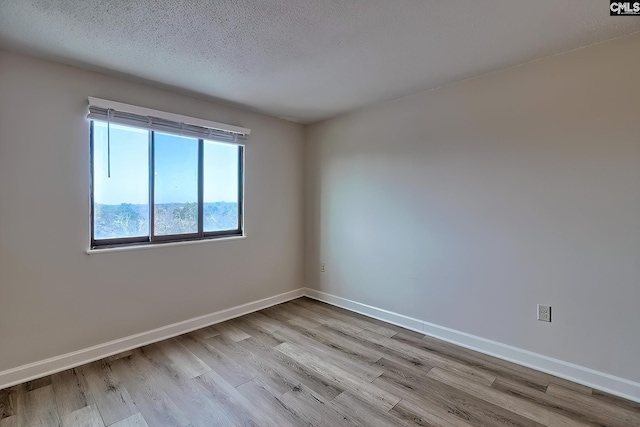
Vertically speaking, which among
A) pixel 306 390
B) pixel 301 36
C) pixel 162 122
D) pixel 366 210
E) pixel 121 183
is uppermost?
pixel 301 36

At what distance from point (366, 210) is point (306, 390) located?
74.5 inches

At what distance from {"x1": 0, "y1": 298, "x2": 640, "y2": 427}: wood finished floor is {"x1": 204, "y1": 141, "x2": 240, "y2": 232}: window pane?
4.00ft

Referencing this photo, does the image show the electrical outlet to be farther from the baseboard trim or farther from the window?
the window

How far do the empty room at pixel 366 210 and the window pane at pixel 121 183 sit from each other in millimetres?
15

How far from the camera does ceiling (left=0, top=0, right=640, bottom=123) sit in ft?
5.24

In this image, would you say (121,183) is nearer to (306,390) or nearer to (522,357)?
(306,390)

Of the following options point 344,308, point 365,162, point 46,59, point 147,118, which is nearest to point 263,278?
point 344,308

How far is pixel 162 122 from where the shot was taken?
2678mm

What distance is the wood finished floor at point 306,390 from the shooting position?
5.63 ft

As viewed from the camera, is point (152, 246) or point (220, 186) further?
point (220, 186)

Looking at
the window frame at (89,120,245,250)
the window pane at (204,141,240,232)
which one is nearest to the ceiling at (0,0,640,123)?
the window frame at (89,120,245,250)

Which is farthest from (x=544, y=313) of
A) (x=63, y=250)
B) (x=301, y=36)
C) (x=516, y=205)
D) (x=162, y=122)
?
(x=63, y=250)

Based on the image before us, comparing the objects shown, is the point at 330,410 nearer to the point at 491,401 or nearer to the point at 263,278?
the point at 491,401

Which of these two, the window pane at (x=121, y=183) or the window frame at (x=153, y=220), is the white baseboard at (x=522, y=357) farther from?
the window pane at (x=121, y=183)
